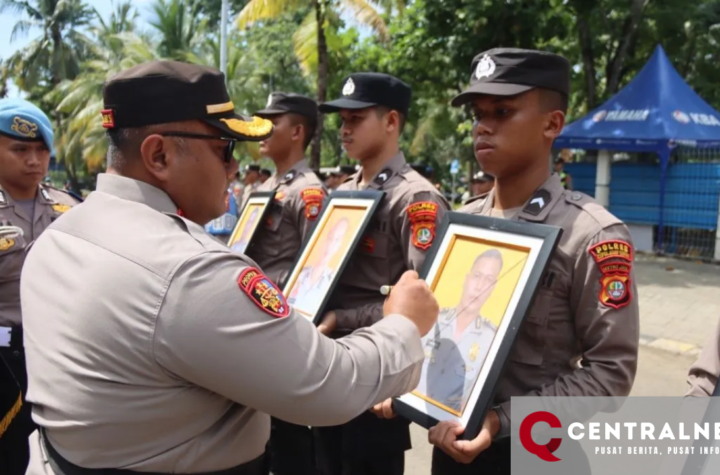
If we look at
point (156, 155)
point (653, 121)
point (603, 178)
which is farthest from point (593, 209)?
point (603, 178)

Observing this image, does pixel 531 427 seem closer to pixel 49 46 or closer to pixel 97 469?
pixel 97 469

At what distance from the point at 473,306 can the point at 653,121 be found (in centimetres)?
1027

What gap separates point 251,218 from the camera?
3.73 metres

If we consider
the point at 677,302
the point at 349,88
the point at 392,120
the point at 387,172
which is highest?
the point at 349,88

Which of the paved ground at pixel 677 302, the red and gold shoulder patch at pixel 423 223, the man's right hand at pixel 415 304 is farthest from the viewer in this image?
the paved ground at pixel 677 302

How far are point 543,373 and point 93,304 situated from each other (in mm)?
1320

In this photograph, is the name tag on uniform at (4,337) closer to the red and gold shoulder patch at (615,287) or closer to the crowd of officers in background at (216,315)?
the crowd of officers in background at (216,315)

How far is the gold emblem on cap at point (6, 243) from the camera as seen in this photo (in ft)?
8.87

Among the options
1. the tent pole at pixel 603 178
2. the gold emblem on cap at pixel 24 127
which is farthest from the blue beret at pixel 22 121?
the tent pole at pixel 603 178

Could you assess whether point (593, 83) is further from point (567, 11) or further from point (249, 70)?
point (249, 70)

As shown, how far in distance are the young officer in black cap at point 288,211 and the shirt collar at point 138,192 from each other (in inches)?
68.6

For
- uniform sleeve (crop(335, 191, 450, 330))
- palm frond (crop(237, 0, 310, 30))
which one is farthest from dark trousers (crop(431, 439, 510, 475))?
palm frond (crop(237, 0, 310, 30))

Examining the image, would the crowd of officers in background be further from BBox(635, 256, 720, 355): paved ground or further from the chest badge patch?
BBox(635, 256, 720, 355): paved ground

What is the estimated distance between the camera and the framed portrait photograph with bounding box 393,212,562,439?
1.60 meters
